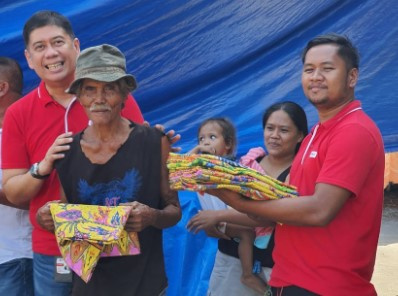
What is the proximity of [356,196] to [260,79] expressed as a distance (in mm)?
1578

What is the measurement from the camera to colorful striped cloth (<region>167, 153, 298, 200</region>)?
1.94 metres

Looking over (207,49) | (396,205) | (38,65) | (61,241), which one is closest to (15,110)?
(38,65)

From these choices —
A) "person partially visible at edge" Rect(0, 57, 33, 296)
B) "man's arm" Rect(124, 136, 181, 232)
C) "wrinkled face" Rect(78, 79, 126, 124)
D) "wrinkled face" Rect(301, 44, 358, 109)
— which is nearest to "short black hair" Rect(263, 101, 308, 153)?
"wrinkled face" Rect(301, 44, 358, 109)

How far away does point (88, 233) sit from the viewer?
6.64 ft

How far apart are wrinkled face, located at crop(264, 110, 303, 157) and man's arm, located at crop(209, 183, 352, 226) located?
79 centimetres

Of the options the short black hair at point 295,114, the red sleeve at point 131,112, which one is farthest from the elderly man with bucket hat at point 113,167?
the short black hair at point 295,114

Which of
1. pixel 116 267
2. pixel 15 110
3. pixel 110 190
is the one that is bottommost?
pixel 116 267

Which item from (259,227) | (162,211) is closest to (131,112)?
(162,211)

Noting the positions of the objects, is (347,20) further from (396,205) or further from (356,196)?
(396,205)

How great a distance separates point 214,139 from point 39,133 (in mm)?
994

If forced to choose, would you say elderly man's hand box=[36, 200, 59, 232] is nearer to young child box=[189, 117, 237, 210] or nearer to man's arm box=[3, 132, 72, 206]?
man's arm box=[3, 132, 72, 206]

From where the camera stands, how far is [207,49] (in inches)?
136

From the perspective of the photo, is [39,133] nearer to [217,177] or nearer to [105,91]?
[105,91]

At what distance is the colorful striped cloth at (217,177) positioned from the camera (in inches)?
76.5
